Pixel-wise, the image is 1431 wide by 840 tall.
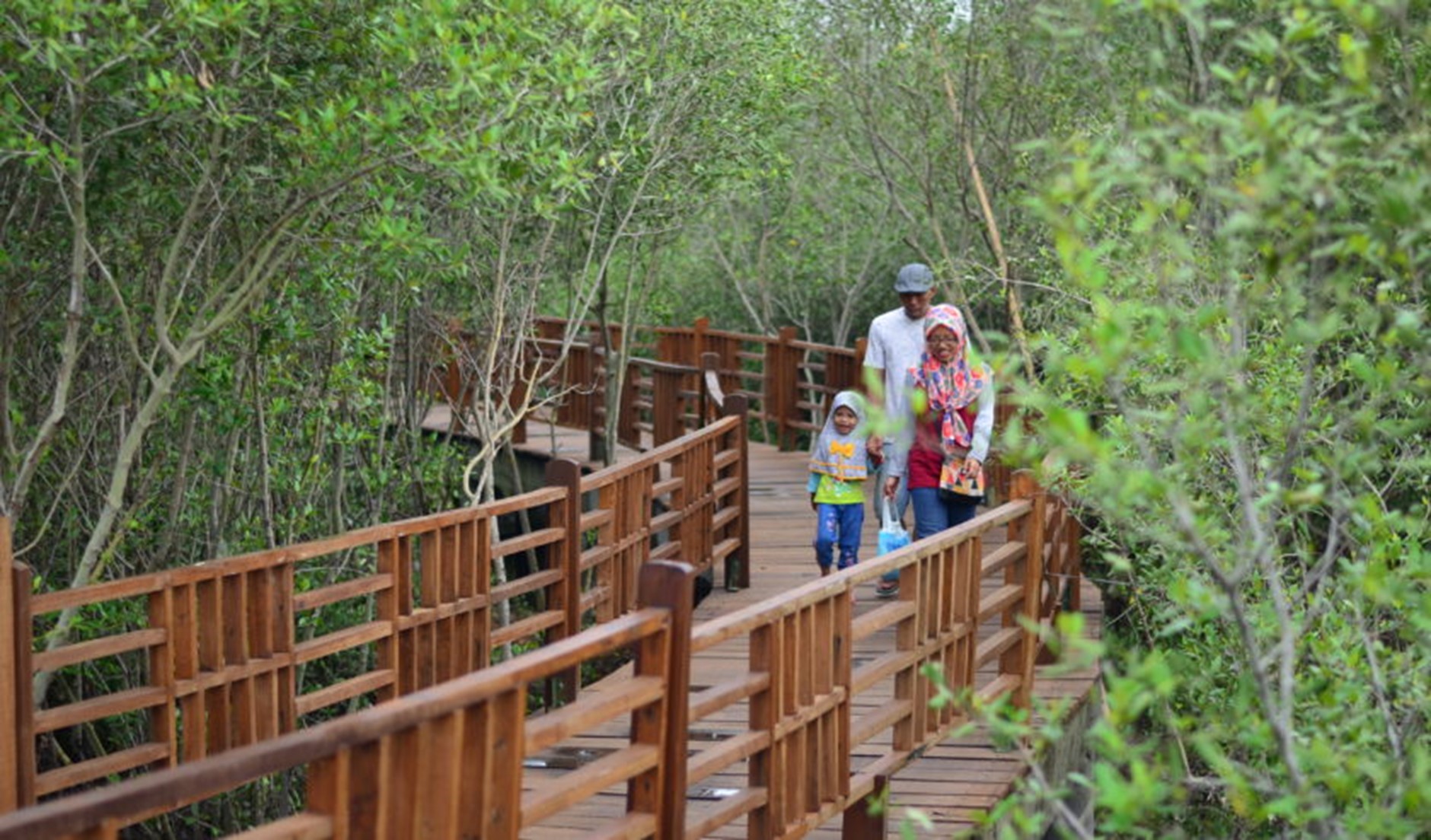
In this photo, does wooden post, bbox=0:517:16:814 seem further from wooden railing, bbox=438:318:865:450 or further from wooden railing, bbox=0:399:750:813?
wooden railing, bbox=438:318:865:450

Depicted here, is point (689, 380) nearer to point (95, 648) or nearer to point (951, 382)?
point (951, 382)

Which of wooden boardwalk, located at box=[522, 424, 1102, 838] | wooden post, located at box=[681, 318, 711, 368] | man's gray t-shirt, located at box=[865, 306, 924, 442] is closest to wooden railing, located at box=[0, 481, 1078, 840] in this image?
wooden boardwalk, located at box=[522, 424, 1102, 838]

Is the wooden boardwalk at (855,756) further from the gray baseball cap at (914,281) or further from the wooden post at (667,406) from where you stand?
the wooden post at (667,406)

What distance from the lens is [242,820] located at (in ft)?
28.7

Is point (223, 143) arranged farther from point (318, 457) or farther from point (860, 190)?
point (860, 190)

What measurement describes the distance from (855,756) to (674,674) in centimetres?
244

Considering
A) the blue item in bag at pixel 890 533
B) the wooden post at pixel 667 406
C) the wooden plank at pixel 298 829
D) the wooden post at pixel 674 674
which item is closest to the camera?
the wooden plank at pixel 298 829

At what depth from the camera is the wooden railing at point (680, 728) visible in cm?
380

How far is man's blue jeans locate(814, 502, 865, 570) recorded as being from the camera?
9.54m

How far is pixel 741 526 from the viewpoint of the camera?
10.8 metres

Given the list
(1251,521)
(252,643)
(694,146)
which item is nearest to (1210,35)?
(694,146)

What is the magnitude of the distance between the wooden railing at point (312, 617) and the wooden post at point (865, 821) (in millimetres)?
1612

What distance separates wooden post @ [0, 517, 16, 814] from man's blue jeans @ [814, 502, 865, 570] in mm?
4696

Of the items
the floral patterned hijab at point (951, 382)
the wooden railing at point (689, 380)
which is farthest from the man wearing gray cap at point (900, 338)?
the wooden railing at point (689, 380)
